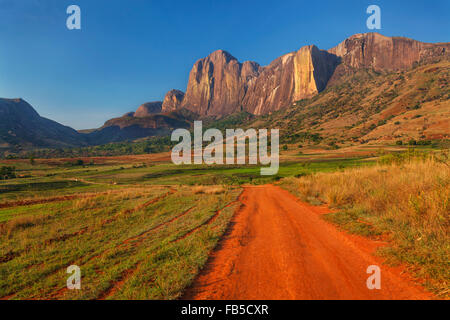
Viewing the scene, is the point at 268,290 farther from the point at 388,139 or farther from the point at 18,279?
the point at 388,139

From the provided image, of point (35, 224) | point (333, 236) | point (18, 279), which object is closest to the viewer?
point (18, 279)

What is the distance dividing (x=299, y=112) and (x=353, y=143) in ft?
235

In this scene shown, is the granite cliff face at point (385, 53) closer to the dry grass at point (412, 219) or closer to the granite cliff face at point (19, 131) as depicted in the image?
the dry grass at point (412, 219)

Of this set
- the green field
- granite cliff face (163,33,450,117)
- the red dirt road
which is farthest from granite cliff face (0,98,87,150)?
granite cliff face (163,33,450,117)

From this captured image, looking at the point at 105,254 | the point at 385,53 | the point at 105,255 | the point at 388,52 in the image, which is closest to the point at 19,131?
the point at 105,254

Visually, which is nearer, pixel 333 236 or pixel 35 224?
pixel 333 236

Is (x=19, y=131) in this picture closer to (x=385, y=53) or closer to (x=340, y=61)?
(x=340, y=61)

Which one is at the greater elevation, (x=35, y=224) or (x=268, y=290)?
(x=268, y=290)

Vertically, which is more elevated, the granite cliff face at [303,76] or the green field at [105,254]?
the granite cliff face at [303,76]

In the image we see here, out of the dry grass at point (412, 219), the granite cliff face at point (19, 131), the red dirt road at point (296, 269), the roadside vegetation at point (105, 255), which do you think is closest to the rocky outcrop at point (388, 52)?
the dry grass at point (412, 219)

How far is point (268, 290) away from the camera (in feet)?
14.6

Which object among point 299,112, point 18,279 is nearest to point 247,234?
point 18,279

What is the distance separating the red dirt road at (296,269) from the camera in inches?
169
